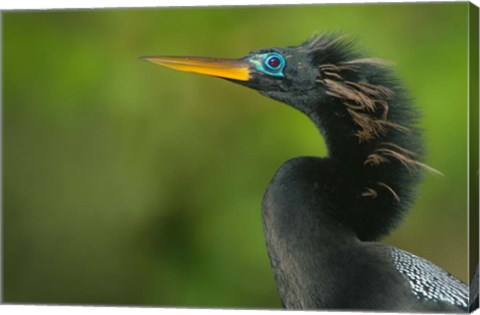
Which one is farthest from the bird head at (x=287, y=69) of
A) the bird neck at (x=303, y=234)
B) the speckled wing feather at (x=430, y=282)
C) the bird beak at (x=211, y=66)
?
the speckled wing feather at (x=430, y=282)

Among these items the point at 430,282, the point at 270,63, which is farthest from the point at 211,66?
the point at 430,282

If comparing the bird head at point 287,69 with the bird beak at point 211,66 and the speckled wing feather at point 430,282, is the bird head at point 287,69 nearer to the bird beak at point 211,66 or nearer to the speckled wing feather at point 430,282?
the bird beak at point 211,66

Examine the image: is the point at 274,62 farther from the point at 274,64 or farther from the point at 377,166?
the point at 377,166

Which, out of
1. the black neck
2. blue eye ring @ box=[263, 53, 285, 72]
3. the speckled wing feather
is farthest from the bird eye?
the speckled wing feather

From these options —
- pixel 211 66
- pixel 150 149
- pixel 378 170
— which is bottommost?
pixel 150 149

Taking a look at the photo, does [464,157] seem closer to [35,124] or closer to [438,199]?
[438,199]
